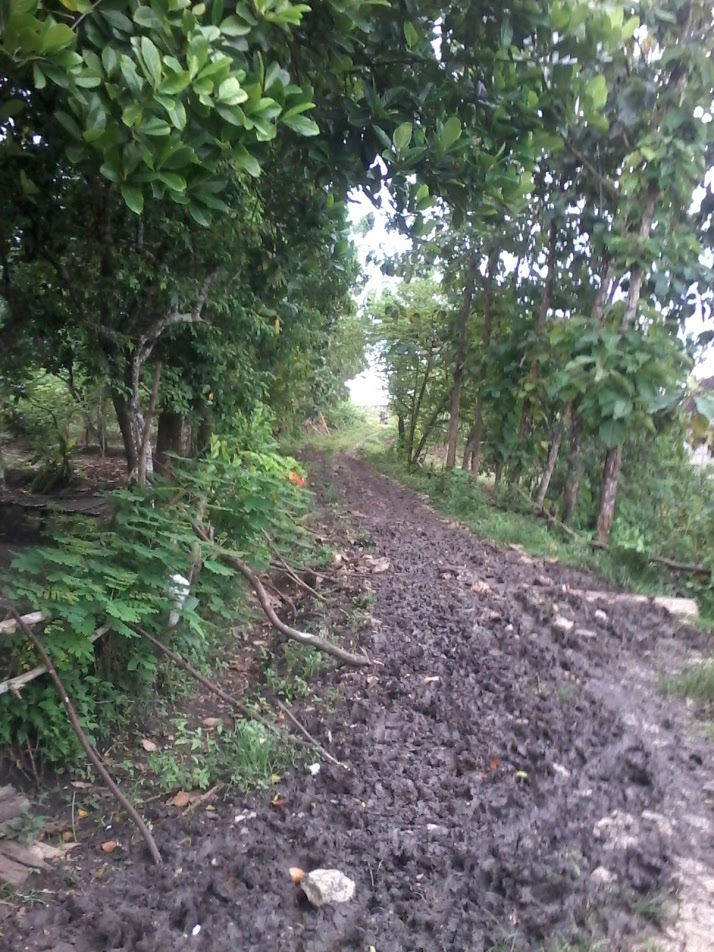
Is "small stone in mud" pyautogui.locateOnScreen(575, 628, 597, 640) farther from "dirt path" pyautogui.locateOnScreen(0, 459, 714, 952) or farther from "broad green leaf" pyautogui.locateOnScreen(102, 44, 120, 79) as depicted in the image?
"broad green leaf" pyautogui.locateOnScreen(102, 44, 120, 79)

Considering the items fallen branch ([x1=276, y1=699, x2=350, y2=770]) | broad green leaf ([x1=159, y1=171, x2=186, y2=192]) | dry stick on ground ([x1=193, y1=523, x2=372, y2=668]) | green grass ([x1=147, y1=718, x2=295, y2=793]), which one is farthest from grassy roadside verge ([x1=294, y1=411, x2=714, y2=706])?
broad green leaf ([x1=159, y1=171, x2=186, y2=192])

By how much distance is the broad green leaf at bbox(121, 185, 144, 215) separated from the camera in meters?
2.28

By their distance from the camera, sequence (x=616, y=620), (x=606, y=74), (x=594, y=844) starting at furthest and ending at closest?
(x=606, y=74)
(x=616, y=620)
(x=594, y=844)

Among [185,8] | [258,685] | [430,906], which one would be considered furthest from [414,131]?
[430,906]

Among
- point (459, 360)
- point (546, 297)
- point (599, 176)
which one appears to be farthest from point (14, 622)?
point (459, 360)

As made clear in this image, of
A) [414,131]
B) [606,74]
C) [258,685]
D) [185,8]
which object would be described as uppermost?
[606,74]

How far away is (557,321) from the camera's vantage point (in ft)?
24.9

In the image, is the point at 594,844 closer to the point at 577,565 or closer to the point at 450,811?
the point at 450,811

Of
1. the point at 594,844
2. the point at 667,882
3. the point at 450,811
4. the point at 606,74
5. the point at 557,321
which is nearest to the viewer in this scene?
the point at 667,882

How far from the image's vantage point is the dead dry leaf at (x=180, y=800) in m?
2.90

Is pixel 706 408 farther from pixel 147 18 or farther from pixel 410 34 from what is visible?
pixel 147 18

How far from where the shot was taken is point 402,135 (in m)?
3.22

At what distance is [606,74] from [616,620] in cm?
416

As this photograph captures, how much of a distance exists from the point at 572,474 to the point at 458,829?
5537 mm
